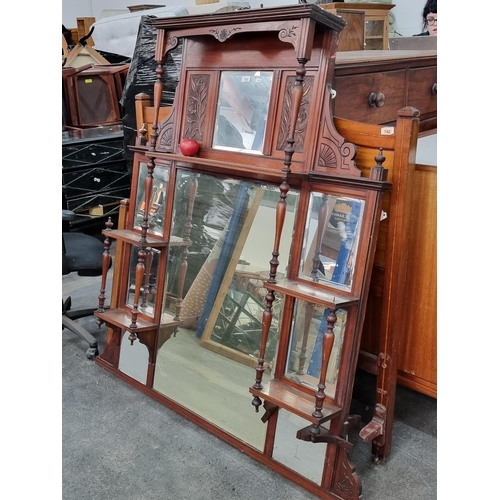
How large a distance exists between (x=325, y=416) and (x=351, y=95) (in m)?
1.14

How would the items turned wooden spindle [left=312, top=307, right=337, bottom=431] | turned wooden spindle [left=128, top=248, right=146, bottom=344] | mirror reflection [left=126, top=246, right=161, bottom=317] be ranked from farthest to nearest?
1. mirror reflection [left=126, top=246, right=161, bottom=317]
2. turned wooden spindle [left=128, top=248, right=146, bottom=344]
3. turned wooden spindle [left=312, top=307, right=337, bottom=431]

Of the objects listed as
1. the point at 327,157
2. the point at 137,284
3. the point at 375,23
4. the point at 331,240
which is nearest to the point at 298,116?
the point at 327,157

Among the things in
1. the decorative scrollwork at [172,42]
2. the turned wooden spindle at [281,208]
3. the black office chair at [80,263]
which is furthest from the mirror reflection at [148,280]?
the decorative scrollwork at [172,42]

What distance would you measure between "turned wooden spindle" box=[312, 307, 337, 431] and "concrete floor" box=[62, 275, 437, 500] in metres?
0.34

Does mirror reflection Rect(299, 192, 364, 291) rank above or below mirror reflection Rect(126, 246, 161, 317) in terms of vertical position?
above

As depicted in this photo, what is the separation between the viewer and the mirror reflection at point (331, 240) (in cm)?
170

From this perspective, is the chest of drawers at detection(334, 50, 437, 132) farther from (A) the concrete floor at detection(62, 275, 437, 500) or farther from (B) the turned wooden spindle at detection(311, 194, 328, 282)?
(A) the concrete floor at detection(62, 275, 437, 500)

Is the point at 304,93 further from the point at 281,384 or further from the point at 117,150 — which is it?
the point at 117,150

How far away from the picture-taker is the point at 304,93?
179 cm

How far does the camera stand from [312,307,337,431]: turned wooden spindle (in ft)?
5.27

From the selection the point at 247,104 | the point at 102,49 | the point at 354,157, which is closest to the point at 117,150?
the point at 102,49

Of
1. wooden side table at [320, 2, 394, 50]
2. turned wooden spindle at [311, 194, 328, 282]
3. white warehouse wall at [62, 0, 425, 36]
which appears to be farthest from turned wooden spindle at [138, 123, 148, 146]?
white warehouse wall at [62, 0, 425, 36]

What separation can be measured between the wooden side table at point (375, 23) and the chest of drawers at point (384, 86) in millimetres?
1080

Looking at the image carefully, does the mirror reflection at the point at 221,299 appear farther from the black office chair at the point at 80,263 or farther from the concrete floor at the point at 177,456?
the black office chair at the point at 80,263
